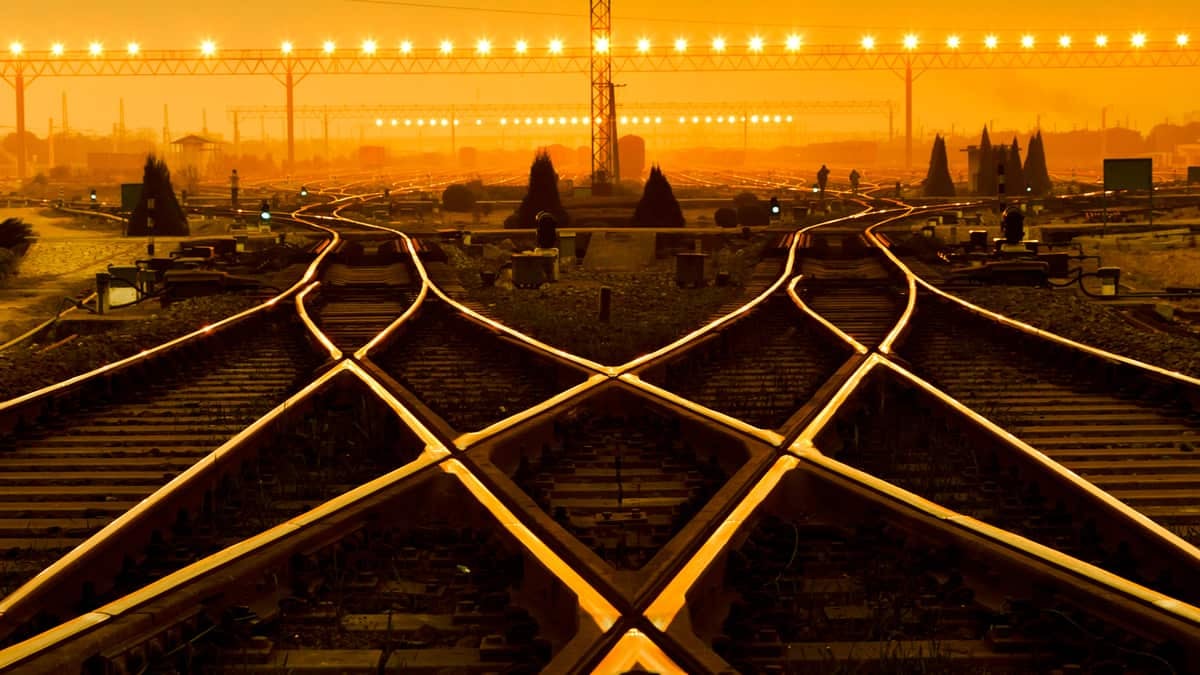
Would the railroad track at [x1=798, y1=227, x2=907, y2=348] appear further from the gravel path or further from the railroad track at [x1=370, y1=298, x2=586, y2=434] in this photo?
the gravel path

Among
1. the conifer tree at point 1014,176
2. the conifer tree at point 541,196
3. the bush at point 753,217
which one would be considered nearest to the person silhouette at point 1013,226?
the conifer tree at point 541,196

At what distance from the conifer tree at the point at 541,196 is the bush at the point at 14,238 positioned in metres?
11.5

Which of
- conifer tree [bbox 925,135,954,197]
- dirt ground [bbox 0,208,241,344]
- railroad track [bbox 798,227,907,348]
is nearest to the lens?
railroad track [bbox 798,227,907,348]

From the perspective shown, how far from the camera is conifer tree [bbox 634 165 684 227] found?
34.3m

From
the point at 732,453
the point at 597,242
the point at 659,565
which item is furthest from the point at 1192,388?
the point at 597,242

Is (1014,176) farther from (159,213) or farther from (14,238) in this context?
(14,238)

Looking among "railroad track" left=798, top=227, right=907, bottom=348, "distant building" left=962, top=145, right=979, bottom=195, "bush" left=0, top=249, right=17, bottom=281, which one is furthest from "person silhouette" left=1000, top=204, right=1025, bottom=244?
"distant building" left=962, top=145, right=979, bottom=195

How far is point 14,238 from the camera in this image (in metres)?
29.5

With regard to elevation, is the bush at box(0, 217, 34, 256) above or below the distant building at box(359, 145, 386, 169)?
below

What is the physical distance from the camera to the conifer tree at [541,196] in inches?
1388

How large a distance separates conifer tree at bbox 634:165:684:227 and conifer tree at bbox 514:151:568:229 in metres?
2.04

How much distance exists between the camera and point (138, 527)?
5012 mm

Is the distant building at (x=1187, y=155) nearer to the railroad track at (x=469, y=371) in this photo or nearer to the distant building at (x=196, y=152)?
the distant building at (x=196, y=152)

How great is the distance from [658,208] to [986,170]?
2787 cm
